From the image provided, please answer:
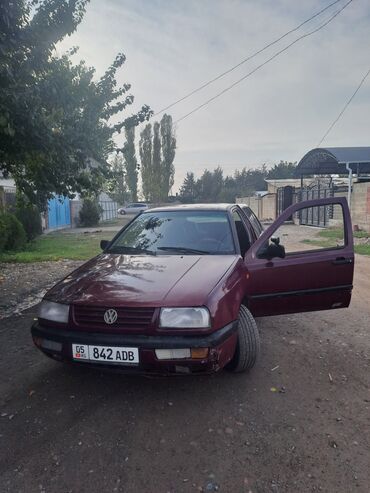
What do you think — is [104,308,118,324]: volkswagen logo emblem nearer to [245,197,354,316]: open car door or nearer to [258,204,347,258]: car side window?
[245,197,354,316]: open car door

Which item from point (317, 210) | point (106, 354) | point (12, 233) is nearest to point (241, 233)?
point (106, 354)

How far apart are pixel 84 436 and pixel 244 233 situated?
267cm

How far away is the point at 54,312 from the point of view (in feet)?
9.72

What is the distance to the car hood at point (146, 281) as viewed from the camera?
275 cm

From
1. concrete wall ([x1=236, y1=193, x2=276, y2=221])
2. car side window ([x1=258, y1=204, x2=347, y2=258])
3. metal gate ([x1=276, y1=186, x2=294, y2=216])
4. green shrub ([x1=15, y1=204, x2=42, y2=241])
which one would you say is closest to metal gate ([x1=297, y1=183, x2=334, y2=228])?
car side window ([x1=258, y1=204, x2=347, y2=258])

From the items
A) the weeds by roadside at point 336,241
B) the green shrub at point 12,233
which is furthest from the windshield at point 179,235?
the green shrub at point 12,233

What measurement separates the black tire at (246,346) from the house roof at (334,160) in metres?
17.6

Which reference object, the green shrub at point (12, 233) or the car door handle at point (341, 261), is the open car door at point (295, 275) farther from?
the green shrub at point (12, 233)

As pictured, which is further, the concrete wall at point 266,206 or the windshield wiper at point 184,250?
the concrete wall at point 266,206

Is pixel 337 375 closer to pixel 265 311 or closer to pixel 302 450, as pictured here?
pixel 265 311

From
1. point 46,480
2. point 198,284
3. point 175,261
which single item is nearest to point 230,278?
point 198,284

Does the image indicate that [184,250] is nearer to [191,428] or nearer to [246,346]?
[246,346]

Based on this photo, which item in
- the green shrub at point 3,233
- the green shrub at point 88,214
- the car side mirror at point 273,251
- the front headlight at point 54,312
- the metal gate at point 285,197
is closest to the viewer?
the front headlight at point 54,312

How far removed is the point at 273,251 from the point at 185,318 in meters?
1.42
